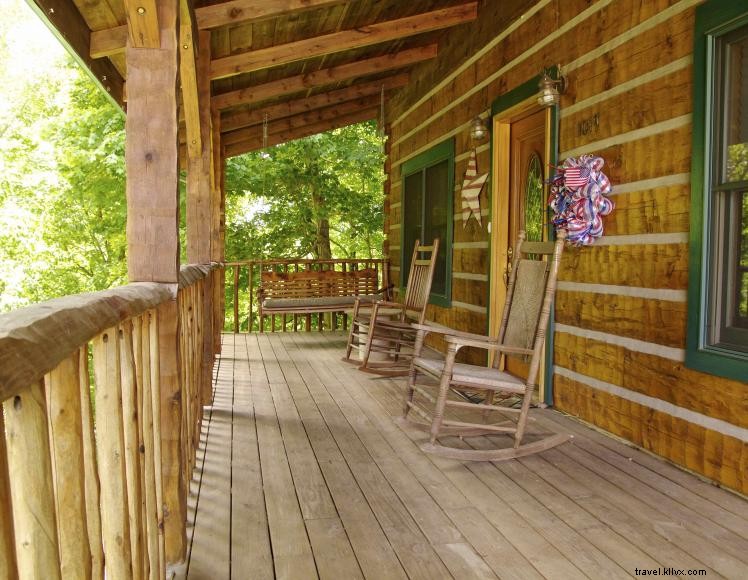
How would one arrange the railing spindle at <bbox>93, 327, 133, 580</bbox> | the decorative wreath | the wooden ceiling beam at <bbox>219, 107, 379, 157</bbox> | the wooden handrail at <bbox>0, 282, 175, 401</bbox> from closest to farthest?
1. the wooden handrail at <bbox>0, 282, 175, 401</bbox>
2. the railing spindle at <bbox>93, 327, 133, 580</bbox>
3. the decorative wreath
4. the wooden ceiling beam at <bbox>219, 107, 379, 157</bbox>

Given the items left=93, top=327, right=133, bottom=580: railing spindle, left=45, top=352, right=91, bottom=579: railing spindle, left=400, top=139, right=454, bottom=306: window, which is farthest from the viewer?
left=400, top=139, right=454, bottom=306: window

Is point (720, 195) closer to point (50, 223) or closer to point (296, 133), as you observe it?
point (296, 133)

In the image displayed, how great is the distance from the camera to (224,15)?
13.3ft

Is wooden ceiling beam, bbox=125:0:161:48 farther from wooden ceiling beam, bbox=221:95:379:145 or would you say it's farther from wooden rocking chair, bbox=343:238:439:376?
wooden ceiling beam, bbox=221:95:379:145

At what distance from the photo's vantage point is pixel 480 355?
5.47 metres

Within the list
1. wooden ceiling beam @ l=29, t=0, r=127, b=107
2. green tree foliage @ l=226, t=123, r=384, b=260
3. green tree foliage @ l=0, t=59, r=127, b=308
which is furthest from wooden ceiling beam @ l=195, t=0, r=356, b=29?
green tree foliage @ l=0, t=59, r=127, b=308

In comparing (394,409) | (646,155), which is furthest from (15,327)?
(394,409)

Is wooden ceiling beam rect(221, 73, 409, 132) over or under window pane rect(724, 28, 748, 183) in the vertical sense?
over

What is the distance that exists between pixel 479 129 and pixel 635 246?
218 cm

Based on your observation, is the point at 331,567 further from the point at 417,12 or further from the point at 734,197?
the point at 417,12

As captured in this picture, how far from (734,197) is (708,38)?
0.68 metres

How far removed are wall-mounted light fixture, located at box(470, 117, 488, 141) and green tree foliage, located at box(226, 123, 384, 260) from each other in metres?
5.25

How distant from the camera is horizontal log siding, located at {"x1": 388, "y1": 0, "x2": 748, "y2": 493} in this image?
9.70ft

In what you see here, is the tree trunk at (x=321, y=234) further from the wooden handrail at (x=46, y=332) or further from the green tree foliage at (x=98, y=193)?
the wooden handrail at (x=46, y=332)
